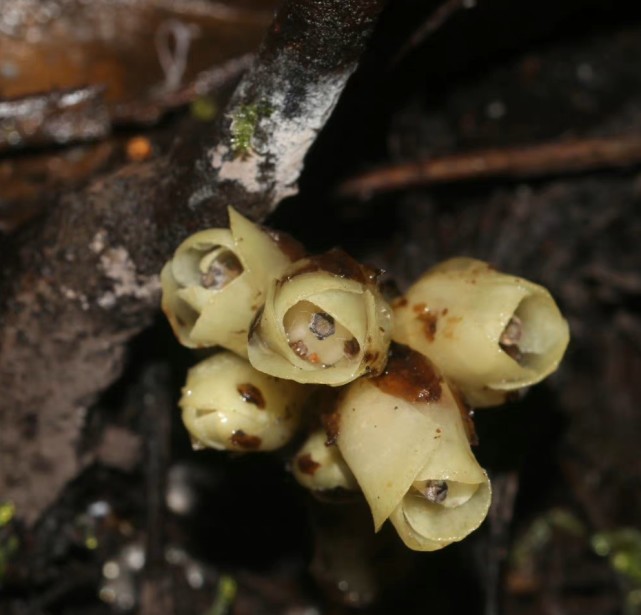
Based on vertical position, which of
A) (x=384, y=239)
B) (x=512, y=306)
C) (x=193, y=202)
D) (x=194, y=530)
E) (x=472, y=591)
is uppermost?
(x=193, y=202)

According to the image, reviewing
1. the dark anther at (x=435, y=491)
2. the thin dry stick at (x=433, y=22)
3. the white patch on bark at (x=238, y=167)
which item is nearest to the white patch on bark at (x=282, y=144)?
the white patch on bark at (x=238, y=167)

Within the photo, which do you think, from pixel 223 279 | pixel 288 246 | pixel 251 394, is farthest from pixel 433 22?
pixel 251 394

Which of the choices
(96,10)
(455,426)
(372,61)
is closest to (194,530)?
(455,426)

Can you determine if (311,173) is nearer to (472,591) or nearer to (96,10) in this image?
(96,10)

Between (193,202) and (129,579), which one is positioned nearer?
(193,202)

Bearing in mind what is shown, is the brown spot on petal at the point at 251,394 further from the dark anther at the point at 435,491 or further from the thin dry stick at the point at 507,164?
the thin dry stick at the point at 507,164

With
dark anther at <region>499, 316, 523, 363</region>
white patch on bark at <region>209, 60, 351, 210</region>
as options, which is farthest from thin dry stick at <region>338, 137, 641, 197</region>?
dark anther at <region>499, 316, 523, 363</region>

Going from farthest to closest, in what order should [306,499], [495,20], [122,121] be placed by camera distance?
1. [495,20]
2. [122,121]
3. [306,499]

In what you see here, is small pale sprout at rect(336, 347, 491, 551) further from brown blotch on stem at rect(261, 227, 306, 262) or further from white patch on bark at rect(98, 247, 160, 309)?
white patch on bark at rect(98, 247, 160, 309)
